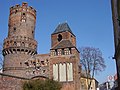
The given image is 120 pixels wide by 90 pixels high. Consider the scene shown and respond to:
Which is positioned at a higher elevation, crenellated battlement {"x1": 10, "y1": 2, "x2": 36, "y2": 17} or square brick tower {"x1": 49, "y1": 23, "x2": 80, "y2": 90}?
crenellated battlement {"x1": 10, "y1": 2, "x2": 36, "y2": 17}

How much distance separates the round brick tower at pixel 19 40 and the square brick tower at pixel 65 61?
5.19 metres

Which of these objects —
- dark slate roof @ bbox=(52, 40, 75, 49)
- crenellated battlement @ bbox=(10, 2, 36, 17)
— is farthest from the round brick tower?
dark slate roof @ bbox=(52, 40, 75, 49)

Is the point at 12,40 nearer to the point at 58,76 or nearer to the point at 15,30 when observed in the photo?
the point at 15,30

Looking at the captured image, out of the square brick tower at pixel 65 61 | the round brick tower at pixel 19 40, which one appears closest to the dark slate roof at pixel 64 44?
the square brick tower at pixel 65 61

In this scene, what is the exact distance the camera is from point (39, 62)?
36719 mm

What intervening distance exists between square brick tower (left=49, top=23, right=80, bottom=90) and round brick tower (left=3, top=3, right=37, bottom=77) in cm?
519

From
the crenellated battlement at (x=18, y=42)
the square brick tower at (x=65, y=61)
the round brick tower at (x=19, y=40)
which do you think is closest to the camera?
the square brick tower at (x=65, y=61)

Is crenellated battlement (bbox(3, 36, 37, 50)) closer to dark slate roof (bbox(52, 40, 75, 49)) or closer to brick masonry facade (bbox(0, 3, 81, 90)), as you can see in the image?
brick masonry facade (bbox(0, 3, 81, 90))

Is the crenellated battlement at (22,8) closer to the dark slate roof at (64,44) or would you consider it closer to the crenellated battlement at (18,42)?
the crenellated battlement at (18,42)

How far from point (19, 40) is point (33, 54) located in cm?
365

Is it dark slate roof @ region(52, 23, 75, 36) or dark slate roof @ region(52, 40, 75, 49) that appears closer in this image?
dark slate roof @ region(52, 40, 75, 49)

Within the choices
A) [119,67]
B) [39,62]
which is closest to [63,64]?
[39,62]

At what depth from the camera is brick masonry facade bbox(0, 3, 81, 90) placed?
33781 mm

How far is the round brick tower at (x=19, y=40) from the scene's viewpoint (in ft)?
125
